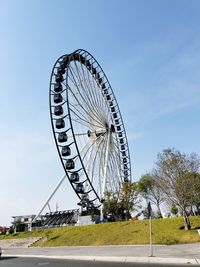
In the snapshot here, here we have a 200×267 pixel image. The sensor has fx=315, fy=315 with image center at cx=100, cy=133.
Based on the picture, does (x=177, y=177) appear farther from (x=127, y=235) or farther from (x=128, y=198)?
(x=128, y=198)

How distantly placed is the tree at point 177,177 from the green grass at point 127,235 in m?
2.23

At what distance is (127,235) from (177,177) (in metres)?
7.47

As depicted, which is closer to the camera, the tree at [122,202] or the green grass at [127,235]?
the green grass at [127,235]

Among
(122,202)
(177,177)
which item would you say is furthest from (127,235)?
(122,202)

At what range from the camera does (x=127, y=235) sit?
30500mm

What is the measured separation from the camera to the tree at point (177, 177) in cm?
3000

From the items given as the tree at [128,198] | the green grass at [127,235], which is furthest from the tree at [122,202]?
the green grass at [127,235]

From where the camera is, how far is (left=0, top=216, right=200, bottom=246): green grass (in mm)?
26672

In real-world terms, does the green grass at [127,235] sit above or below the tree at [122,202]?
below

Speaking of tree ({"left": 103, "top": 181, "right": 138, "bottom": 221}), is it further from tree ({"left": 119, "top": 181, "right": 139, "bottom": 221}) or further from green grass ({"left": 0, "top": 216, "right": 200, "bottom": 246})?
green grass ({"left": 0, "top": 216, "right": 200, "bottom": 246})

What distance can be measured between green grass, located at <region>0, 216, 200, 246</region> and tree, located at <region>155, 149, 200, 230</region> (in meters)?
2.23

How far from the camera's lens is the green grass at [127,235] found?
26.7 m

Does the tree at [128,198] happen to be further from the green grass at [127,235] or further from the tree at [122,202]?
the green grass at [127,235]

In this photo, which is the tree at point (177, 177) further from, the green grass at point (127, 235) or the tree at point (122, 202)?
the tree at point (122, 202)
